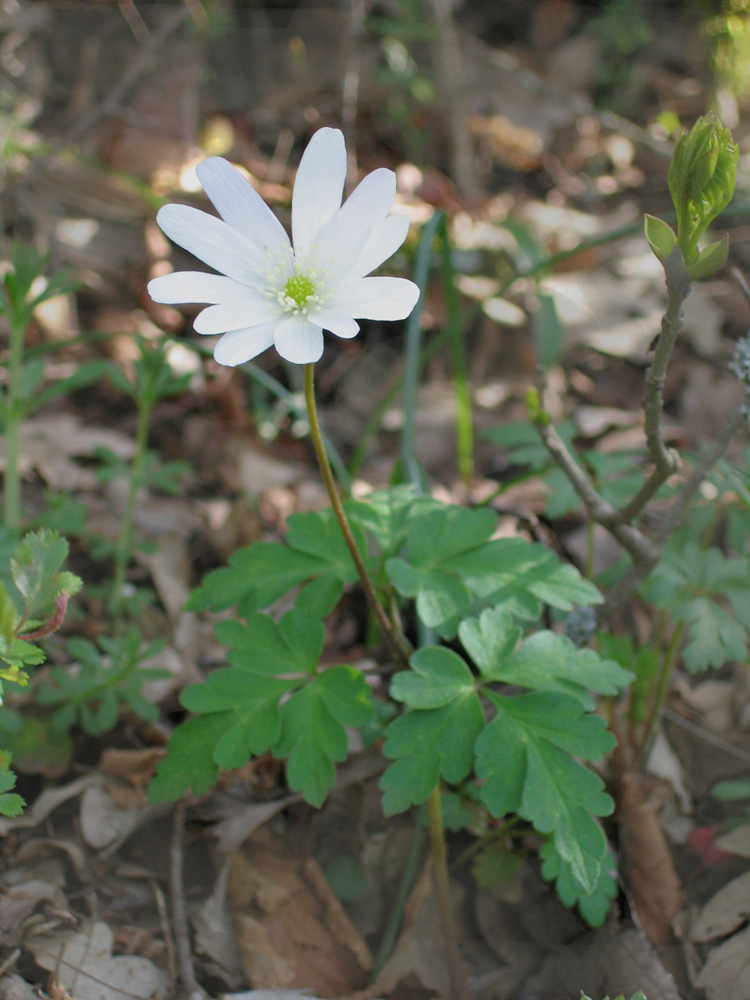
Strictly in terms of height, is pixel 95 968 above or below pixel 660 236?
below

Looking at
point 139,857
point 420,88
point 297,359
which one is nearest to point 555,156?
point 420,88

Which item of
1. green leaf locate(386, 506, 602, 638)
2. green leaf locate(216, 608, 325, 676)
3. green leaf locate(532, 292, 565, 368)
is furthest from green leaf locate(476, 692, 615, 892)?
green leaf locate(532, 292, 565, 368)

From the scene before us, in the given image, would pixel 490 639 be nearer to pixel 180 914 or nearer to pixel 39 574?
pixel 39 574

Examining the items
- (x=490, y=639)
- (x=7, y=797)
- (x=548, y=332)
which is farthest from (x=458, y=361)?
(x=7, y=797)

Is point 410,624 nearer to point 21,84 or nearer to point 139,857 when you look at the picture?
point 139,857

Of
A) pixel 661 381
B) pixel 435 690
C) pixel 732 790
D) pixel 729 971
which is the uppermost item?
pixel 661 381
